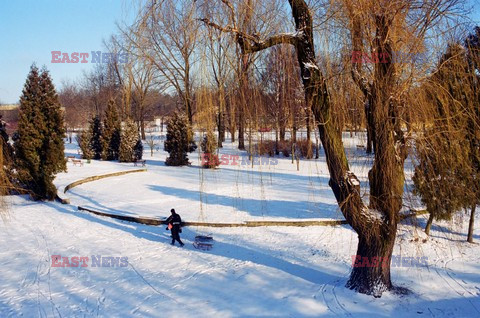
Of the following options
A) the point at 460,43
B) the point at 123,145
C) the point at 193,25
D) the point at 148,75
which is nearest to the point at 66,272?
the point at 148,75

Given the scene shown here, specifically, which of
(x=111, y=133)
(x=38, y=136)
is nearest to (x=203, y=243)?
(x=38, y=136)

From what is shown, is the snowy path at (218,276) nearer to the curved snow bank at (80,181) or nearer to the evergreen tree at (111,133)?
the curved snow bank at (80,181)

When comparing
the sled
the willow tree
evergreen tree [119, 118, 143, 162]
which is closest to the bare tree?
the willow tree

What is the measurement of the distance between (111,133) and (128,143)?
8.82 ft

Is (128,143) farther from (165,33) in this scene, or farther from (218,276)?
(165,33)

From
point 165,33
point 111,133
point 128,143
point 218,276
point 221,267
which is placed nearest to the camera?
point 165,33

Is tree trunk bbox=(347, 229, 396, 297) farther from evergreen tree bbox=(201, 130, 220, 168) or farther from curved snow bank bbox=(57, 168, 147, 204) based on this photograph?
curved snow bank bbox=(57, 168, 147, 204)

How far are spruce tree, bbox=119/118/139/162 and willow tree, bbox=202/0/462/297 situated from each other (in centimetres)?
2382

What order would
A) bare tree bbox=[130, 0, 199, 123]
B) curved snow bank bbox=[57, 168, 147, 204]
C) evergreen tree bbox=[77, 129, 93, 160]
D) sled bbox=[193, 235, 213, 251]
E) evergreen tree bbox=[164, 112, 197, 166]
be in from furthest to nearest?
evergreen tree bbox=[77, 129, 93, 160], evergreen tree bbox=[164, 112, 197, 166], curved snow bank bbox=[57, 168, 147, 204], sled bbox=[193, 235, 213, 251], bare tree bbox=[130, 0, 199, 123]

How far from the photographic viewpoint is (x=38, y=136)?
51.8 feet

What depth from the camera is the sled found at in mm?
9874

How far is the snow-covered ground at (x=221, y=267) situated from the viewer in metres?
6.10

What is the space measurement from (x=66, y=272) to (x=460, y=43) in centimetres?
843

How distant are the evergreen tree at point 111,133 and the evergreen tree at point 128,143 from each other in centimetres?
193
